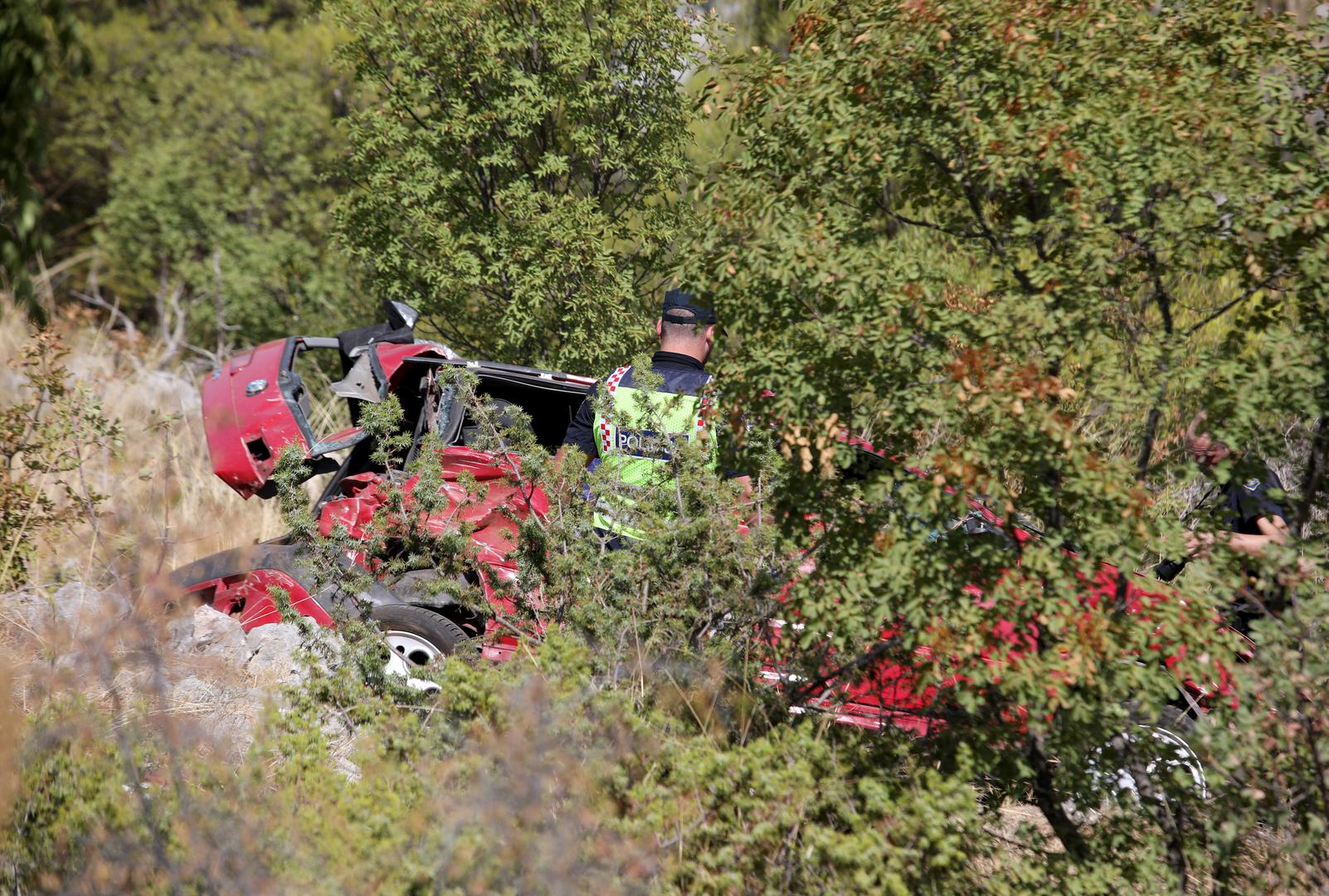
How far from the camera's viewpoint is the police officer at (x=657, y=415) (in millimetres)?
4836

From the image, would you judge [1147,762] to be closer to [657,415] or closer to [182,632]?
[657,415]

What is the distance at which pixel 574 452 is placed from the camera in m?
5.00

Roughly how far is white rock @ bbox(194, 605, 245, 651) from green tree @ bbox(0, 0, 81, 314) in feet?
8.03

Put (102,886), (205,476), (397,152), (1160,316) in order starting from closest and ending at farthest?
(102,886)
(1160,316)
(397,152)
(205,476)

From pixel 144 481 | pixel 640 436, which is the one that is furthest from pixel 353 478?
pixel 144 481

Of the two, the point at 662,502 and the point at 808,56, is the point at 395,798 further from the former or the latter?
the point at 808,56

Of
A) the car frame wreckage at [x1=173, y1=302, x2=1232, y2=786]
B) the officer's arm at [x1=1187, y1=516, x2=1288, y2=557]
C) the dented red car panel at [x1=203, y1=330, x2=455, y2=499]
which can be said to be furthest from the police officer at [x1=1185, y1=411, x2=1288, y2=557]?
the dented red car panel at [x1=203, y1=330, x2=455, y2=499]

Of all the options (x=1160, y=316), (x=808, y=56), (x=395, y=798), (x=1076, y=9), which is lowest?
(x=395, y=798)

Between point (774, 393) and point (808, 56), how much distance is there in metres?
1.24

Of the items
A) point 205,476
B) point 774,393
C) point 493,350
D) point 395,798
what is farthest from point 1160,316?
point 205,476

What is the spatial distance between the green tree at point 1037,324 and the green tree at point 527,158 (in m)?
3.42

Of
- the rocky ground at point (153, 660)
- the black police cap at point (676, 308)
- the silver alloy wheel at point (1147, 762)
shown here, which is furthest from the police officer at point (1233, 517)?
the rocky ground at point (153, 660)

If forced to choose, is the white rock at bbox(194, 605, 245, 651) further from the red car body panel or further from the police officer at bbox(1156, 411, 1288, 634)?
the police officer at bbox(1156, 411, 1288, 634)

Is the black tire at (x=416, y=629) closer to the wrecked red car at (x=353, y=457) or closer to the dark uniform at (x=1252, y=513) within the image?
the wrecked red car at (x=353, y=457)
